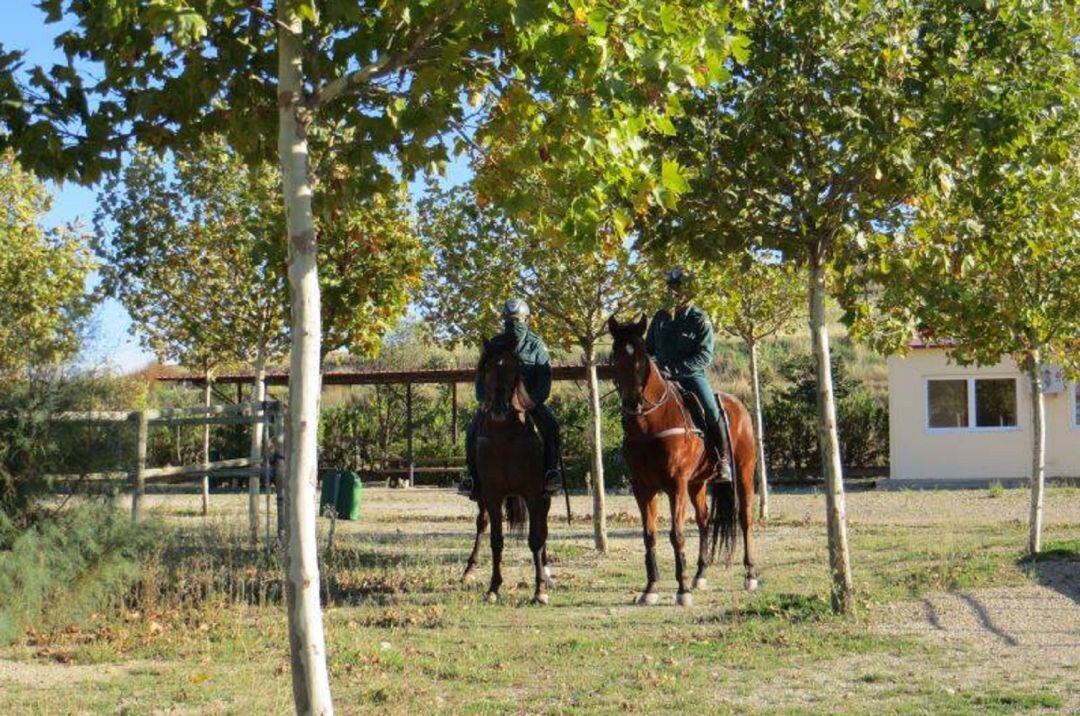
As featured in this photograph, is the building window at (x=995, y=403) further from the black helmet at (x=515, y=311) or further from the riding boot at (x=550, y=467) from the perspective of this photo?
the black helmet at (x=515, y=311)

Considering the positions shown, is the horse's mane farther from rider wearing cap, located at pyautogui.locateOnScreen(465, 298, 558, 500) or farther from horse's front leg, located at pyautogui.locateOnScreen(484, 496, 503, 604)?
horse's front leg, located at pyautogui.locateOnScreen(484, 496, 503, 604)

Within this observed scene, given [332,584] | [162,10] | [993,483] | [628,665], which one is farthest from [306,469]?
[993,483]

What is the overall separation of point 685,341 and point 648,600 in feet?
8.35

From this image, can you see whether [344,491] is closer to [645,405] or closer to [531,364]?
[531,364]

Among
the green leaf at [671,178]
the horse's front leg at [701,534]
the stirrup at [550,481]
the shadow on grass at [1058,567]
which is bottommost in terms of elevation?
the shadow on grass at [1058,567]

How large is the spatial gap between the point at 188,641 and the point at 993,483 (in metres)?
23.5

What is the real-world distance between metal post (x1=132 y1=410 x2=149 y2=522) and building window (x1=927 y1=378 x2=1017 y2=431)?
22.3 m

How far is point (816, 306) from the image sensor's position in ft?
35.7

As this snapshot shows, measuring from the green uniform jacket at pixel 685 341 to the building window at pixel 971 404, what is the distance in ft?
63.9

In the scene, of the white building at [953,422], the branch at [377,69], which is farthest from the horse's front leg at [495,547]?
the white building at [953,422]

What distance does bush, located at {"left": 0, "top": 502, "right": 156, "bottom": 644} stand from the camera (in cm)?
976

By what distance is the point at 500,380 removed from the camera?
12.0 metres

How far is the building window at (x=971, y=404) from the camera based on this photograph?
100ft

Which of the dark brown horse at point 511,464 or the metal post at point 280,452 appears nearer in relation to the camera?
the dark brown horse at point 511,464
